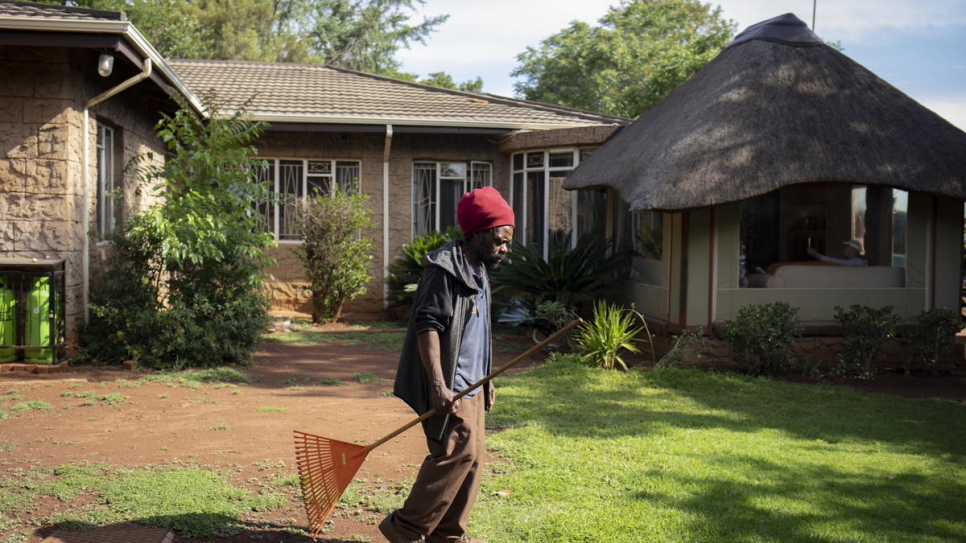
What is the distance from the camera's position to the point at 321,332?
12617 millimetres

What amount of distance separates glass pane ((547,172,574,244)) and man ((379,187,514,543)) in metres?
9.91

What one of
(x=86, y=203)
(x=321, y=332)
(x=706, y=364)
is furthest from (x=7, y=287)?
(x=706, y=364)

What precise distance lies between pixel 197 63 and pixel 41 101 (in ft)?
32.8

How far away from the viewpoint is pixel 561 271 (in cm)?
1135

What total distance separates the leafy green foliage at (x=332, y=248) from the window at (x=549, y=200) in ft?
8.48

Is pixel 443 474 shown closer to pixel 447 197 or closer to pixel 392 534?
pixel 392 534

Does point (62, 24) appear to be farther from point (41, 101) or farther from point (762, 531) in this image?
point (762, 531)

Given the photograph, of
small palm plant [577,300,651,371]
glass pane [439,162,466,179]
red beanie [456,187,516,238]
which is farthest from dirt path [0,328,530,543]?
glass pane [439,162,466,179]

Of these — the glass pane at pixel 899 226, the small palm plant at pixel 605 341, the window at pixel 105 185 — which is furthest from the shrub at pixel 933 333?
the window at pixel 105 185

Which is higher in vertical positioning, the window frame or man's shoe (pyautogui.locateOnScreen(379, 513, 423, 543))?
the window frame

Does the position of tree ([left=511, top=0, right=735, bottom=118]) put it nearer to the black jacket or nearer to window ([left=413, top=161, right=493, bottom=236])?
window ([left=413, top=161, right=493, bottom=236])

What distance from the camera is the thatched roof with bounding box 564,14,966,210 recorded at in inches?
356

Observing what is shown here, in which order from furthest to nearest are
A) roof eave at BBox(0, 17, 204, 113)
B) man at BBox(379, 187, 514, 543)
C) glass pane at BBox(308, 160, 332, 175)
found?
1. glass pane at BBox(308, 160, 332, 175)
2. roof eave at BBox(0, 17, 204, 113)
3. man at BBox(379, 187, 514, 543)

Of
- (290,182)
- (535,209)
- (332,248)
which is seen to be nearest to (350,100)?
(290,182)
